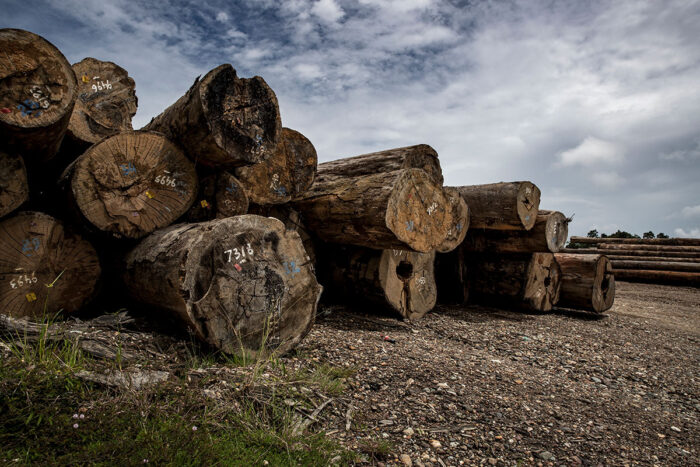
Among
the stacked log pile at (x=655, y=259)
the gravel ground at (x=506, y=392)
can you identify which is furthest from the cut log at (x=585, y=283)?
the stacked log pile at (x=655, y=259)

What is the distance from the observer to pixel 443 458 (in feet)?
6.73

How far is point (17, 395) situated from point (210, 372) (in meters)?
0.89

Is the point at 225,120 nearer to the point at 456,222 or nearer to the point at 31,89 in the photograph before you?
the point at 31,89

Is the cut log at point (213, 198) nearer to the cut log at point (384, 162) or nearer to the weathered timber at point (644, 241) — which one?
the cut log at point (384, 162)

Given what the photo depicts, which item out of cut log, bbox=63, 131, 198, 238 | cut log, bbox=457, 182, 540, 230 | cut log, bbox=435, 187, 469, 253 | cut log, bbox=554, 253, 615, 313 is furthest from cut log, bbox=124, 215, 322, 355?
cut log, bbox=554, 253, 615, 313

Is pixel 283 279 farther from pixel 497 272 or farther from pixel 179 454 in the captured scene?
pixel 497 272

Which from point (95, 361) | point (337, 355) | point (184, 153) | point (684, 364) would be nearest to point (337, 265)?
point (337, 355)

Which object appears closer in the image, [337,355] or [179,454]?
[179,454]

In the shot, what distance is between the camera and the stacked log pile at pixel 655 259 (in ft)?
35.6

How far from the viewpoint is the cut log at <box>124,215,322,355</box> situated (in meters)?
2.64

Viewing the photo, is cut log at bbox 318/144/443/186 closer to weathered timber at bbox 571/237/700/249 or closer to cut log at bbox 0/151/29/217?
cut log at bbox 0/151/29/217

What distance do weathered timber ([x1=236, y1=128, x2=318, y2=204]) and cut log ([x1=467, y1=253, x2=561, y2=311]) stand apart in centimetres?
296

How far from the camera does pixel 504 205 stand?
5.36 m

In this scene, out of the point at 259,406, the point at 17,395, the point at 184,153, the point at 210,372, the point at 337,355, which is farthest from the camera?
the point at 184,153
